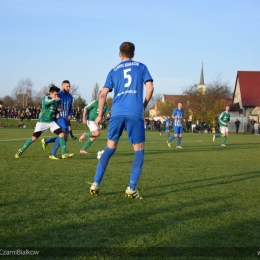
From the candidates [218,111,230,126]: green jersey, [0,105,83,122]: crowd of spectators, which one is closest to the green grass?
[218,111,230,126]: green jersey

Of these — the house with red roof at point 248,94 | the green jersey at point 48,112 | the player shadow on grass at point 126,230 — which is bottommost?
the player shadow on grass at point 126,230

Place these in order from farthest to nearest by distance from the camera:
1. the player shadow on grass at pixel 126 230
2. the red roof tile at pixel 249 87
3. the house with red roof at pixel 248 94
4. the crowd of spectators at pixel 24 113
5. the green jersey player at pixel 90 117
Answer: the red roof tile at pixel 249 87 < the house with red roof at pixel 248 94 < the crowd of spectators at pixel 24 113 < the green jersey player at pixel 90 117 < the player shadow on grass at pixel 126 230

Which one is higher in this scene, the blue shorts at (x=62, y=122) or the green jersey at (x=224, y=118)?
the green jersey at (x=224, y=118)

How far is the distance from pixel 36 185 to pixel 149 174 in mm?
2708

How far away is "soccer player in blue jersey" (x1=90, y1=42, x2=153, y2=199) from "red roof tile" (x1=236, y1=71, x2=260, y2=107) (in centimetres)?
6723

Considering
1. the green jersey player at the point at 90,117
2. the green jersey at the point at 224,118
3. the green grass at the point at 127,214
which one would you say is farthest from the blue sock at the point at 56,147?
the green jersey at the point at 224,118

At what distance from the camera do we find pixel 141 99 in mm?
6266

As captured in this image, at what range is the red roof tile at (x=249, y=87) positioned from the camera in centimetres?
7138

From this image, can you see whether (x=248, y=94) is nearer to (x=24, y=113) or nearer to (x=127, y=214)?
(x=24, y=113)

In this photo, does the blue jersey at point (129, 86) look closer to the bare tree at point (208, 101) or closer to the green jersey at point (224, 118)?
the green jersey at point (224, 118)

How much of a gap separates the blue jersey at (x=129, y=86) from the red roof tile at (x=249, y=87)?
221ft

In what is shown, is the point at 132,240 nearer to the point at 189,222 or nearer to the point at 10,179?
the point at 189,222

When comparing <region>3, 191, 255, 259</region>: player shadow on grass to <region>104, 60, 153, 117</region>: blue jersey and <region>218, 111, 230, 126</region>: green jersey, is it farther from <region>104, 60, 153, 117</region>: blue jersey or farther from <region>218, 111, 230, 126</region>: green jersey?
<region>218, 111, 230, 126</region>: green jersey

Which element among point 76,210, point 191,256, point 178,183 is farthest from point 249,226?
point 178,183
